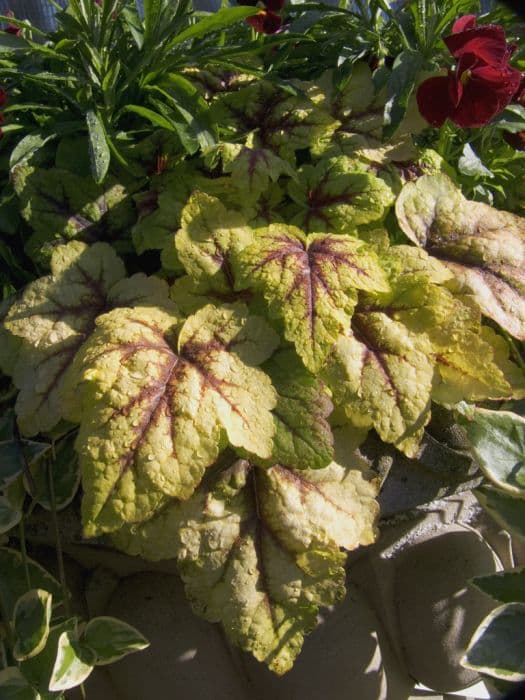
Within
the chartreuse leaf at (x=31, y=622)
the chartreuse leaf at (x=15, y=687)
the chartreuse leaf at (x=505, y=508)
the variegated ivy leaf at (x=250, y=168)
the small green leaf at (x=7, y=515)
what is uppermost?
the variegated ivy leaf at (x=250, y=168)

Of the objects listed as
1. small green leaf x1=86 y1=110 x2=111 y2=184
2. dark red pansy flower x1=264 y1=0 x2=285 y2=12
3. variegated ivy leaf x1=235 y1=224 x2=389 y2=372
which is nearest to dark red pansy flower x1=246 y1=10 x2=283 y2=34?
dark red pansy flower x1=264 y1=0 x2=285 y2=12

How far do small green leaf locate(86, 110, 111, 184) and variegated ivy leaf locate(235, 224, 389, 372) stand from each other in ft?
0.84

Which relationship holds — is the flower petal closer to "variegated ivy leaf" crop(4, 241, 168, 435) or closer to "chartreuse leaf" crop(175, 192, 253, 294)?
"chartreuse leaf" crop(175, 192, 253, 294)

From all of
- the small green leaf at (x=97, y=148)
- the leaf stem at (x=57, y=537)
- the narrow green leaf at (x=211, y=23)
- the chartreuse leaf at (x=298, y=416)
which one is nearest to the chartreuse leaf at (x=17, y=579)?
the leaf stem at (x=57, y=537)

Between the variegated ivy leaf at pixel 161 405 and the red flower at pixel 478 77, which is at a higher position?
the red flower at pixel 478 77

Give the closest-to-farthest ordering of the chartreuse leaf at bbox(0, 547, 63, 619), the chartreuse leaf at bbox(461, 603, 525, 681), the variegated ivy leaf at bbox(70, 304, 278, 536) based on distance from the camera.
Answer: the variegated ivy leaf at bbox(70, 304, 278, 536), the chartreuse leaf at bbox(461, 603, 525, 681), the chartreuse leaf at bbox(0, 547, 63, 619)

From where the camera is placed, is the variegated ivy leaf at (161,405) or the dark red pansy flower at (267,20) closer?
the variegated ivy leaf at (161,405)

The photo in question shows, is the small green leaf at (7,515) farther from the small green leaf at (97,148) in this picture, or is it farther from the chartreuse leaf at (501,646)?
the chartreuse leaf at (501,646)

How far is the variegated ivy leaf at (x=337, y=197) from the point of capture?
3.24ft

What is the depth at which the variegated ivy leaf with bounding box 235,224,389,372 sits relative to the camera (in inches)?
31.6

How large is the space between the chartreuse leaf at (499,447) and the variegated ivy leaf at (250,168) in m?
0.43

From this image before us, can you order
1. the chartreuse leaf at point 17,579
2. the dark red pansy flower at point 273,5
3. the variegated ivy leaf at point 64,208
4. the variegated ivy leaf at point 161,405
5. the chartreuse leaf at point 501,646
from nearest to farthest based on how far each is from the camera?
1. the variegated ivy leaf at point 161,405
2. the chartreuse leaf at point 501,646
3. the chartreuse leaf at point 17,579
4. the variegated ivy leaf at point 64,208
5. the dark red pansy flower at point 273,5

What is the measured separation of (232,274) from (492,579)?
→ 1.73 feet

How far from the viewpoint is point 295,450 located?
0.78m
